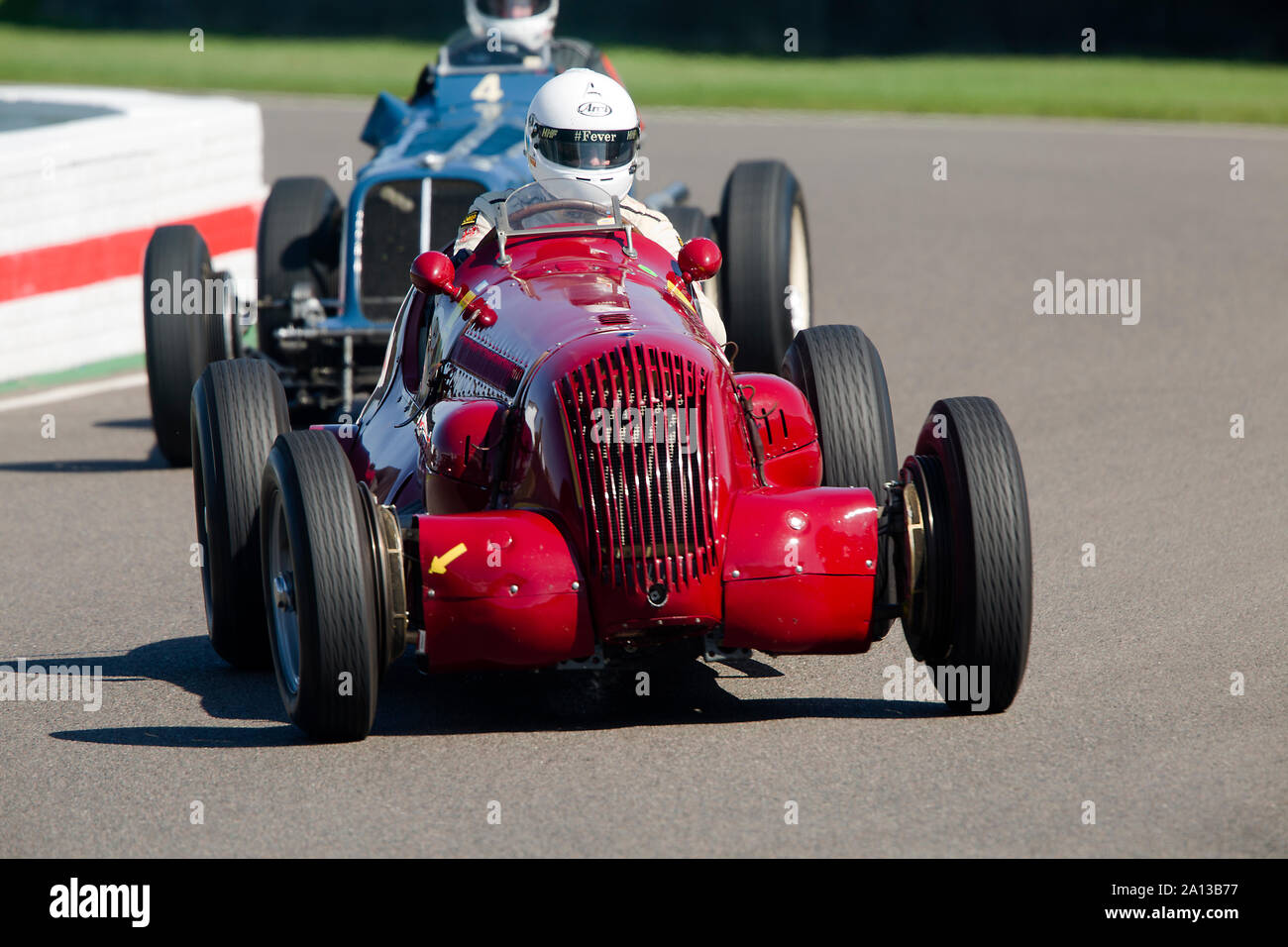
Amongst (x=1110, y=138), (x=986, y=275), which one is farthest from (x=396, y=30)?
(x=986, y=275)

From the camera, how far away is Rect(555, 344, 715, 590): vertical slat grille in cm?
521

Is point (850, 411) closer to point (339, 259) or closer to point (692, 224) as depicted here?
point (692, 224)

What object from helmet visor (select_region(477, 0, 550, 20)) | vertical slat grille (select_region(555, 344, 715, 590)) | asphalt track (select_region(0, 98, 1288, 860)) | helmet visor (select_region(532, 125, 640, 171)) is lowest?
asphalt track (select_region(0, 98, 1288, 860))

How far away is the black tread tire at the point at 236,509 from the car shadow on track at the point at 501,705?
15cm

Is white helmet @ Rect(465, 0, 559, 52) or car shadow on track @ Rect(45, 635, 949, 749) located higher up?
white helmet @ Rect(465, 0, 559, 52)

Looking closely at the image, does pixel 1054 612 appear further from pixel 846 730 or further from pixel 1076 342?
pixel 1076 342

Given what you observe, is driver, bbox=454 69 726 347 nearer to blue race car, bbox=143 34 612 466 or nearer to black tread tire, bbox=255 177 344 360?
blue race car, bbox=143 34 612 466

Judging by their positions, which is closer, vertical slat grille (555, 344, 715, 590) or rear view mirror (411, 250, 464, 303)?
vertical slat grille (555, 344, 715, 590)

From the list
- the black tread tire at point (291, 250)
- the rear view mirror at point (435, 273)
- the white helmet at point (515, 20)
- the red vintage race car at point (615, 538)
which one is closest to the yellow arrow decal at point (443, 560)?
the red vintage race car at point (615, 538)

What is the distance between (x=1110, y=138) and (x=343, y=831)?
17314 millimetres

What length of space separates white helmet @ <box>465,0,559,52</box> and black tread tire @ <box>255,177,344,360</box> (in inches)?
75.1

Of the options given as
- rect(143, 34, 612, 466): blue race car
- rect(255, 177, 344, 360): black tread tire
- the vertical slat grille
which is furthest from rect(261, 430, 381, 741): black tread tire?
rect(255, 177, 344, 360): black tread tire

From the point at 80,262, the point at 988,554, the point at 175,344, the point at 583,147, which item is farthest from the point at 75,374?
the point at 988,554

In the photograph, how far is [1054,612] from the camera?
684cm
